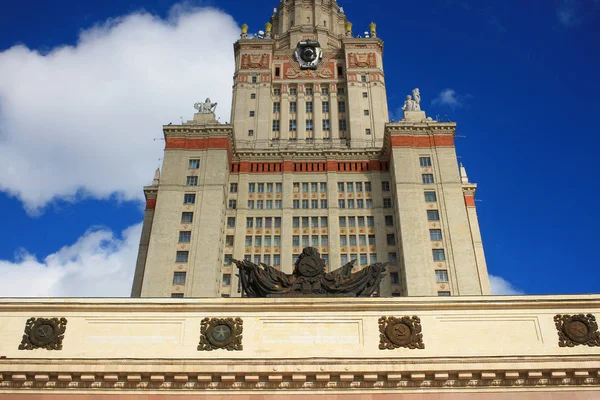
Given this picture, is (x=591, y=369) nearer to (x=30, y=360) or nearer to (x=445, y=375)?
(x=445, y=375)

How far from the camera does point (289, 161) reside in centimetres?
6141

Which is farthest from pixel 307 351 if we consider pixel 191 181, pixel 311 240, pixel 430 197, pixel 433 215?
pixel 191 181

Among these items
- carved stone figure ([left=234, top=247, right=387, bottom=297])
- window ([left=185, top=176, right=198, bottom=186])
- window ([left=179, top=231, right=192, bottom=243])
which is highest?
window ([left=185, top=176, right=198, bottom=186])

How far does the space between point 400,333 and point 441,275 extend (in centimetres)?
2775

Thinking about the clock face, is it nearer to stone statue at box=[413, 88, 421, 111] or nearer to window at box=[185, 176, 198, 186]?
stone statue at box=[413, 88, 421, 111]

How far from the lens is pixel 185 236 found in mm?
53281

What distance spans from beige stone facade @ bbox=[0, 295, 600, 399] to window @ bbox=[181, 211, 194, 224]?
93.7 feet

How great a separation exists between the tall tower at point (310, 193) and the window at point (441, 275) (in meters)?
0.12

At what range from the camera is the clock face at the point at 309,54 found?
74.1m

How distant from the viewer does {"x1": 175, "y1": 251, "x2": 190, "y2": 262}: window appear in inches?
2036

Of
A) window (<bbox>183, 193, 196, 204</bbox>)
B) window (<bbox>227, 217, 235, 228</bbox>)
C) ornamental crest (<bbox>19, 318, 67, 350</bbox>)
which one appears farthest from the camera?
window (<bbox>227, 217, 235, 228</bbox>)

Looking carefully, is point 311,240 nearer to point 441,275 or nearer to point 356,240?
point 356,240

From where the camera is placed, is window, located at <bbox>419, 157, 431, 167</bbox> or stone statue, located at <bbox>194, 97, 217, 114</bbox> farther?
stone statue, located at <bbox>194, 97, 217, 114</bbox>

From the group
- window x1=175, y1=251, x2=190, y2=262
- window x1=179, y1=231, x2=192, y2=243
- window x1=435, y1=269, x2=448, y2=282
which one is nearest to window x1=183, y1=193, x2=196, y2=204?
window x1=179, y1=231, x2=192, y2=243
